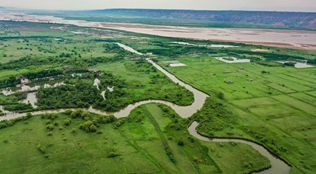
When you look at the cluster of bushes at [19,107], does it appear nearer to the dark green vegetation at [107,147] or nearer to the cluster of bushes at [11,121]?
the cluster of bushes at [11,121]

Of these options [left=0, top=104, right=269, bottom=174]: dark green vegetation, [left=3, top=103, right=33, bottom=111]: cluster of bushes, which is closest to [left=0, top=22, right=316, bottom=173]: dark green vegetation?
[left=0, top=104, right=269, bottom=174]: dark green vegetation

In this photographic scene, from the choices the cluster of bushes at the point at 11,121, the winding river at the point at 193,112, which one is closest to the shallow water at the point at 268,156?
the winding river at the point at 193,112

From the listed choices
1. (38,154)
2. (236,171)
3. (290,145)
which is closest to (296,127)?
(290,145)

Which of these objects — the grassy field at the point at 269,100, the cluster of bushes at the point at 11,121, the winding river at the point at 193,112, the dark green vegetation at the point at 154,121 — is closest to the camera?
the dark green vegetation at the point at 154,121

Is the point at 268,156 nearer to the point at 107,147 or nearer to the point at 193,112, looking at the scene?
the point at 193,112

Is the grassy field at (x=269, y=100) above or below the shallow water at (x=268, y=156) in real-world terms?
above

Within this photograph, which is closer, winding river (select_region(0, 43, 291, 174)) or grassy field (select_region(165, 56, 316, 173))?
winding river (select_region(0, 43, 291, 174))

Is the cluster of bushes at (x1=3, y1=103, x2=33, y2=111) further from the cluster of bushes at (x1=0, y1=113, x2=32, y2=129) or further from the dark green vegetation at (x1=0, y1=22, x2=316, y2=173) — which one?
the cluster of bushes at (x1=0, y1=113, x2=32, y2=129)
